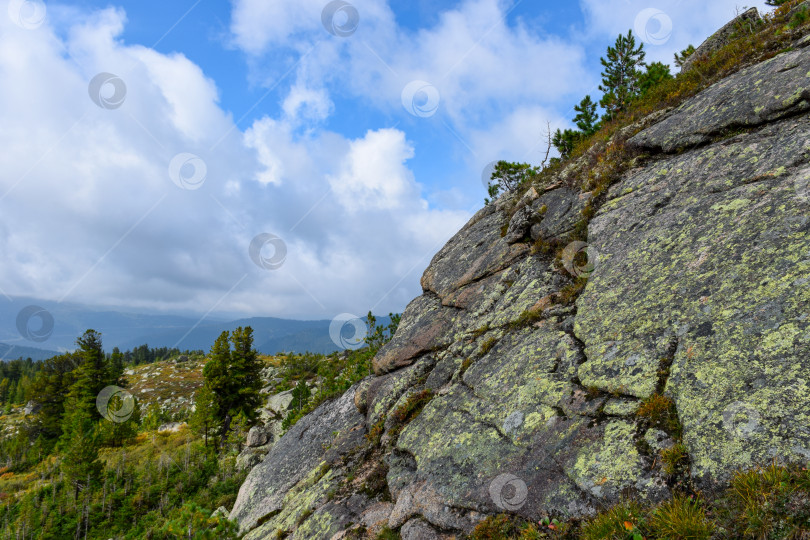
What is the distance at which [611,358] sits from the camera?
797 cm

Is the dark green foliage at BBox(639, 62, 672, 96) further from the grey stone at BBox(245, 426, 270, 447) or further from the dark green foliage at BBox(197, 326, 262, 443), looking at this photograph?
the grey stone at BBox(245, 426, 270, 447)

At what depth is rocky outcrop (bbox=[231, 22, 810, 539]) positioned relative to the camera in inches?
231

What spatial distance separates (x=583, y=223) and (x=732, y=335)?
7571mm

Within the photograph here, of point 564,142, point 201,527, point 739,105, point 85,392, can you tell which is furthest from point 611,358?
point 85,392

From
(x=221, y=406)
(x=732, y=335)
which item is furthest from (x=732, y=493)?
(x=221, y=406)

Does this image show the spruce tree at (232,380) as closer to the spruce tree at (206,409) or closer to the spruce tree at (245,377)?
the spruce tree at (245,377)

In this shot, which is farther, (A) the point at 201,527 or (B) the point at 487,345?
(A) the point at 201,527

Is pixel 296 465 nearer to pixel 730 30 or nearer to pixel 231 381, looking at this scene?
pixel 730 30

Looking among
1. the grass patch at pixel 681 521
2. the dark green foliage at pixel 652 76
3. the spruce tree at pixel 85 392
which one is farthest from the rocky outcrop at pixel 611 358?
the spruce tree at pixel 85 392

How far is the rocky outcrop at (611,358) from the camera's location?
5.88 m

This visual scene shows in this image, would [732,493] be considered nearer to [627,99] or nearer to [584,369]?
[584,369]

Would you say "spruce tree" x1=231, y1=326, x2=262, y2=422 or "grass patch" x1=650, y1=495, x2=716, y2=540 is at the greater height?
"spruce tree" x1=231, y1=326, x2=262, y2=422

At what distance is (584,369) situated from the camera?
8297 mm

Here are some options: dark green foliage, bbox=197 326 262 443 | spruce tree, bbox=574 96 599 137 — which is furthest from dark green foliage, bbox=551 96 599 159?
dark green foliage, bbox=197 326 262 443
